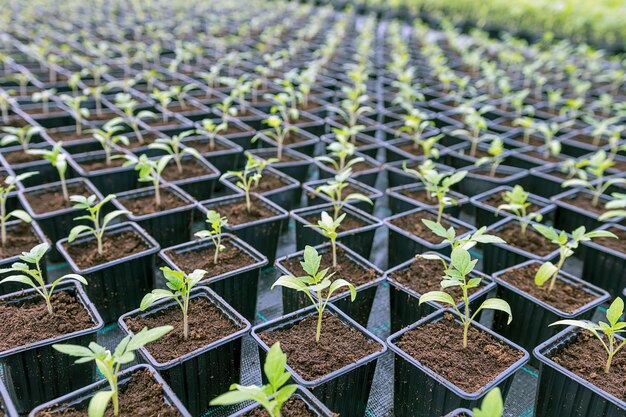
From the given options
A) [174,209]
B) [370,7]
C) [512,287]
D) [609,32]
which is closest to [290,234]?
[174,209]

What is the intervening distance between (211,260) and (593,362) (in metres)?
1.94

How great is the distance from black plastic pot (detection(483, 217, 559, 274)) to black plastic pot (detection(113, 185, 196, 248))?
1979mm

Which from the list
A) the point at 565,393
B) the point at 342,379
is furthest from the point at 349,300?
the point at 565,393

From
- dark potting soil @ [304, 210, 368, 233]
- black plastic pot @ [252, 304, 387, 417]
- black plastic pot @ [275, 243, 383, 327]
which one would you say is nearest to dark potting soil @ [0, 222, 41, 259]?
black plastic pot @ [275, 243, 383, 327]

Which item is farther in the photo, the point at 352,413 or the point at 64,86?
the point at 64,86

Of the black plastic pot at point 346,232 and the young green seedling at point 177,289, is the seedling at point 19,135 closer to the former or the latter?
the black plastic pot at point 346,232

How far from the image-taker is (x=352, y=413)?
235 centimetres

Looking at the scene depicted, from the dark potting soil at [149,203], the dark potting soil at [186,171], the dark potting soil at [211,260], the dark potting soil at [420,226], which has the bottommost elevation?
the dark potting soil at [211,260]

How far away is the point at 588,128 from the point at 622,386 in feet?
14.3

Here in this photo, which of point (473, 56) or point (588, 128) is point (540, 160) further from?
point (473, 56)

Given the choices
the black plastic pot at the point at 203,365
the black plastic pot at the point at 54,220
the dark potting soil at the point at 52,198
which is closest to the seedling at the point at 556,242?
the black plastic pot at the point at 203,365

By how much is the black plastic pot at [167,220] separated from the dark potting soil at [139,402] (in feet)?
4.71

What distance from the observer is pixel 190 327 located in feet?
7.80

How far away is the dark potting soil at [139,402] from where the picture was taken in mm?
1914
